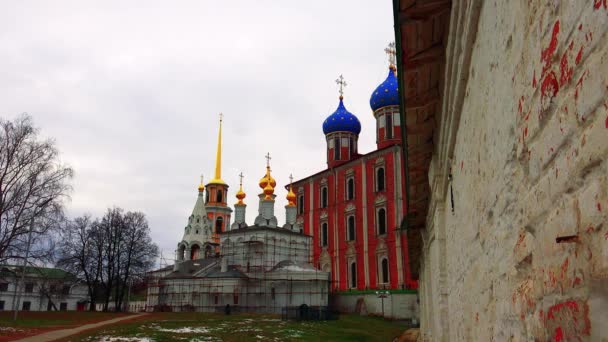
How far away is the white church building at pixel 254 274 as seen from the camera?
3991 centimetres

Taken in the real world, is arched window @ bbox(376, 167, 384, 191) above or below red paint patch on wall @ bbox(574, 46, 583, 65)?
above

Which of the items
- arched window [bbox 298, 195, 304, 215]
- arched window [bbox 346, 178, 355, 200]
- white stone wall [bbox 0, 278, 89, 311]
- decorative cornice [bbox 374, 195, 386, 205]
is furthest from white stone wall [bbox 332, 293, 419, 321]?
white stone wall [bbox 0, 278, 89, 311]

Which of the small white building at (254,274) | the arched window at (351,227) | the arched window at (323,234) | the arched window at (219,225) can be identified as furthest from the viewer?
the arched window at (219,225)

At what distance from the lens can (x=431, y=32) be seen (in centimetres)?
465

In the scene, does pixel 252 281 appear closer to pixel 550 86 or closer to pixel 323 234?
pixel 323 234

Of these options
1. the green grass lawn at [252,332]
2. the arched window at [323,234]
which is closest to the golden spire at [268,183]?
the arched window at [323,234]

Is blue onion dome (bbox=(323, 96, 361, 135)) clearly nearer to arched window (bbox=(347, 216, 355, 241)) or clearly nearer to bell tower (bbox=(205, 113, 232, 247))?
arched window (bbox=(347, 216, 355, 241))

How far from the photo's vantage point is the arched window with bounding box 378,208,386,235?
40062 millimetres

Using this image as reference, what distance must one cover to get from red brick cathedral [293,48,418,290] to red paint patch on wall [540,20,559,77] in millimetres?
36162

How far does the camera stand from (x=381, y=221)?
40.4 metres

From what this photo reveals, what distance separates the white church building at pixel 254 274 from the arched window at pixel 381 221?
5.47 m

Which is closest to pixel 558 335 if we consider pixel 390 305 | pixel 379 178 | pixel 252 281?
pixel 390 305

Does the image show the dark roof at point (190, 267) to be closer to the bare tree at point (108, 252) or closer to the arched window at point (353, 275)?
the bare tree at point (108, 252)

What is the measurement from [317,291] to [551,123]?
38589mm
